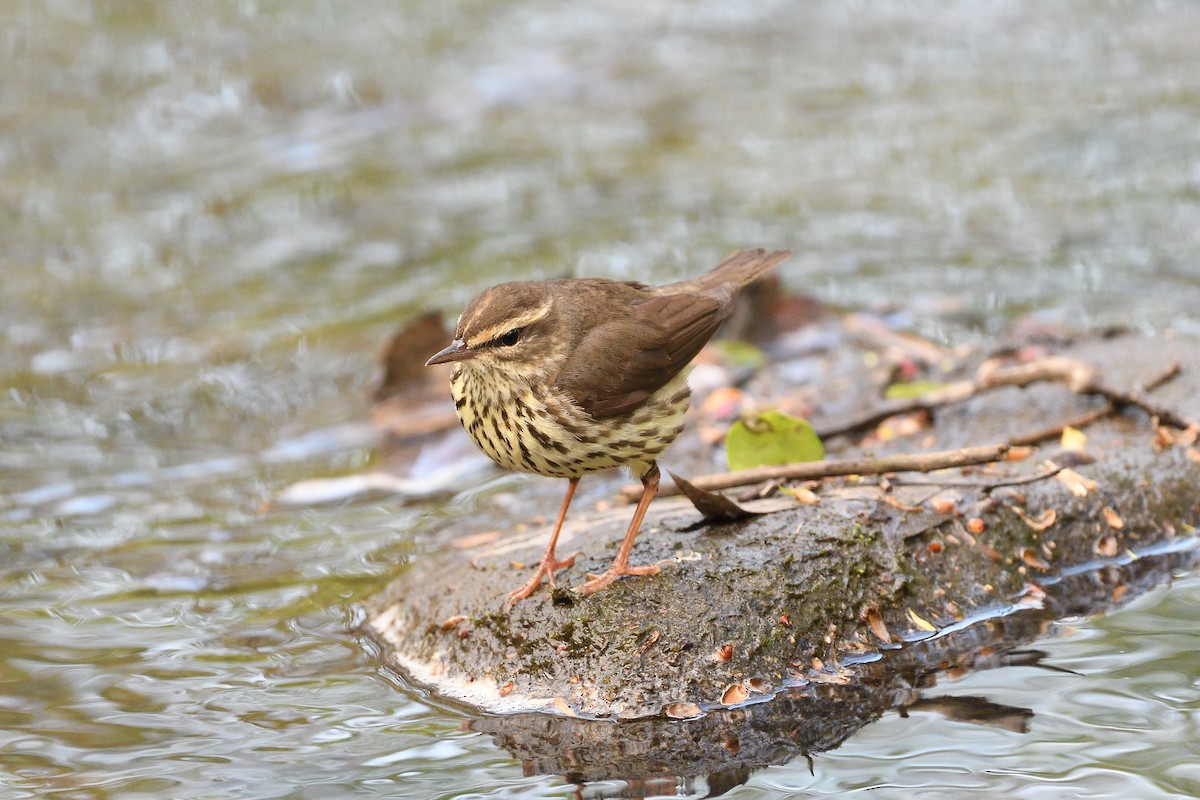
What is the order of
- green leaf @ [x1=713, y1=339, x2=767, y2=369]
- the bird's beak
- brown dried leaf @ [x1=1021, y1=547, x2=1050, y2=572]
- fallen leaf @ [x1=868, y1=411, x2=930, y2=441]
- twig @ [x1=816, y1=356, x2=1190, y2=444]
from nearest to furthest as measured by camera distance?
the bird's beak, brown dried leaf @ [x1=1021, y1=547, x2=1050, y2=572], twig @ [x1=816, y1=356, x2=1190, y2=444], fallen leaf @ [x1=868, y1=411, x2=930, y2=441], green leaf @ [x1=713, y1=339, x2=767, y2=369]

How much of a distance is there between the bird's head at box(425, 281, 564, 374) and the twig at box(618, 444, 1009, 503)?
0.85 meters

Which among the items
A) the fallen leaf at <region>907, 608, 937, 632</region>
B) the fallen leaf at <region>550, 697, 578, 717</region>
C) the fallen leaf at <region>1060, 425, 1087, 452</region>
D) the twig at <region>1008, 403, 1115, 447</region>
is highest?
the twig at <region>1008, 403, 1115, 447</region>

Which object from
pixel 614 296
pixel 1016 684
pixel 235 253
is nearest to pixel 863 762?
pixel 1016 684

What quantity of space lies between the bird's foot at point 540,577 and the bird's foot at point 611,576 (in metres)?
0.13

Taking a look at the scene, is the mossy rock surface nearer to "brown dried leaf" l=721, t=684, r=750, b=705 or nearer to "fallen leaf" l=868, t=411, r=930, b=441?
"brown dried leaf" l=721, t=684, r=750, b=705

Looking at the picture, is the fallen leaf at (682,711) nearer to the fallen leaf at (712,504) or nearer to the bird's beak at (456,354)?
the fallen leaf at (712,504)

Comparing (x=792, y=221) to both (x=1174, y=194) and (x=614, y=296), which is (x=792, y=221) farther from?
(x=614, y=296)

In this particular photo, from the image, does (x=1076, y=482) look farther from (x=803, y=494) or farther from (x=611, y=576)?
(x=611, y=576)

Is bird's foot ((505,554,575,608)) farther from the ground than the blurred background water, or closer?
closer

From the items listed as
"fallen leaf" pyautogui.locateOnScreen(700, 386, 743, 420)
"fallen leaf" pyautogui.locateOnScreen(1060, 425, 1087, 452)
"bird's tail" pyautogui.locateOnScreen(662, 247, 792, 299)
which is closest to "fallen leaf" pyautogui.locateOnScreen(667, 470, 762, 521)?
"bird's tail" pyautogui.locateOnScreen(662, 247, 792, 299)

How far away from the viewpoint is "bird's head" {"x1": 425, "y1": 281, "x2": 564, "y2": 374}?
4.91 metres

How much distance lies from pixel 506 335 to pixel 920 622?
178cm

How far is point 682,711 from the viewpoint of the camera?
459 cm

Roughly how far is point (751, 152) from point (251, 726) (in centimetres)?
878
